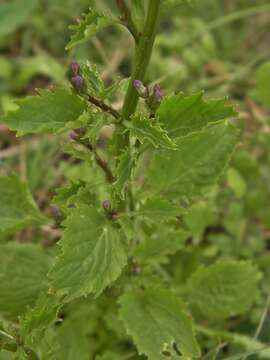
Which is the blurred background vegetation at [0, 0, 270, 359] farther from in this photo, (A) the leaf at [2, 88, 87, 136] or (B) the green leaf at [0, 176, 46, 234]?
(A) the leaf at [2, 88, 87, 136]

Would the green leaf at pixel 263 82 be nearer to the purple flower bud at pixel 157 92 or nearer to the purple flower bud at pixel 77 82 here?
the purple flower bud at pixel 157 92

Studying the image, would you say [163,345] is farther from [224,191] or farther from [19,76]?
[19,76]

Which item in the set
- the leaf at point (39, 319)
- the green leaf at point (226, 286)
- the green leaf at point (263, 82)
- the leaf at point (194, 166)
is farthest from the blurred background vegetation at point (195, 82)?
the leaf at point (39, 319)

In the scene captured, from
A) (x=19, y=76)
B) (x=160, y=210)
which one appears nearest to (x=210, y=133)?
(x=160, y=210)

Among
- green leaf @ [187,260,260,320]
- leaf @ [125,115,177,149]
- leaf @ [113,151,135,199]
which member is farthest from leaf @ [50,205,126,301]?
green leaf @ [187,260,260,320]

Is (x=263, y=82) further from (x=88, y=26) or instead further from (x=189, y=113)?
(x=88, y=26)

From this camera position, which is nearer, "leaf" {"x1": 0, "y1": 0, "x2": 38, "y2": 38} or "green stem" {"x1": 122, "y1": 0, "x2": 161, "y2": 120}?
"green stem" {"x1": 122, "y1": 0, "x2": 161, "y2": 120}
